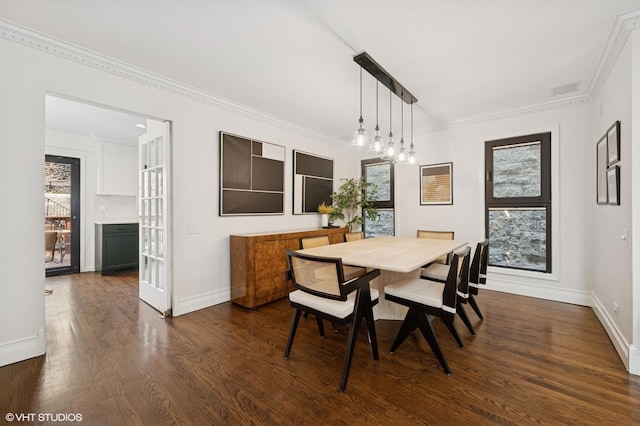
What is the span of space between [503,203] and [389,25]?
3.13m

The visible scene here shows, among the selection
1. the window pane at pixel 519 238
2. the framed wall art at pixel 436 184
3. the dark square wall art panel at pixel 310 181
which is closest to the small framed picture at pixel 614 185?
the window pane at pixel 519 238

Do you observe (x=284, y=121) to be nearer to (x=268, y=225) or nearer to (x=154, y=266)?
(x=268, y=225)

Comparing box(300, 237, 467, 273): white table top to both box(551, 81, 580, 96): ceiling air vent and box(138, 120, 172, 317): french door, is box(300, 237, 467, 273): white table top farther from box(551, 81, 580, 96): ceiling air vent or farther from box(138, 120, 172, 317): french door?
box(551, 81, 580, 96): ceiling air vent

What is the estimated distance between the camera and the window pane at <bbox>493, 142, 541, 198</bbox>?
3779 millimetres

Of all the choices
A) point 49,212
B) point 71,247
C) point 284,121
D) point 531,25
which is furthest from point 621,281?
point 49,212

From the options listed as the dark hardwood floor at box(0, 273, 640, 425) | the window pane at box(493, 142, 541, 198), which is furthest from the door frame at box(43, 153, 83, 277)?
the window pane at box(493, 142, 541, 198)

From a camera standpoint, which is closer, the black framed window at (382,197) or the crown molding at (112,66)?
the crown molding at (112,66)

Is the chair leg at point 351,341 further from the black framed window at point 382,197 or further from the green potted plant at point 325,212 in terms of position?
the black framed window at point 382,197

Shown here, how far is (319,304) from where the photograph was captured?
6.46 feet

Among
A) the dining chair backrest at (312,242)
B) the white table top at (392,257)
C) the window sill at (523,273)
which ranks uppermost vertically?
the dining chair backrest at (312,242)

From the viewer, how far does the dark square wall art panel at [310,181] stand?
459cm

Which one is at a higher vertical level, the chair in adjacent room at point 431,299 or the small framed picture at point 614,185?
the small framed picture at point 614,185

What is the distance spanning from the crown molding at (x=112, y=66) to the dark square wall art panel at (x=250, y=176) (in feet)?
1.27

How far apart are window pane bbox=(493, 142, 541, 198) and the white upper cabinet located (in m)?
6.66
